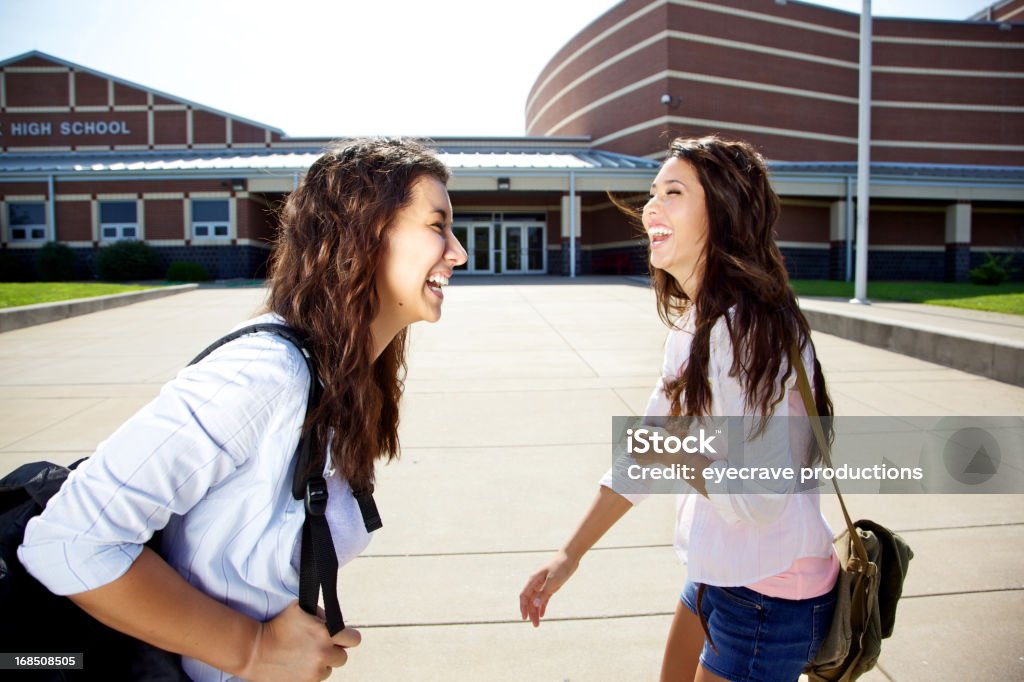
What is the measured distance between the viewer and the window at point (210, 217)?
26719 mm

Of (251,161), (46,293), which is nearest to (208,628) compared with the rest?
(46,293)

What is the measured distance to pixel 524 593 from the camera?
1.84 m

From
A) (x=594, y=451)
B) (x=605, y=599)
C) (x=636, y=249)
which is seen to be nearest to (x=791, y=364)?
(x=605, y=599)

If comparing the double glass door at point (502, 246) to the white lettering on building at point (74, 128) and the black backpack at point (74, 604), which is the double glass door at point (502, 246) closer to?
the white lettering on building at point (74, 128)

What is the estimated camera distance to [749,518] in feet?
4.93

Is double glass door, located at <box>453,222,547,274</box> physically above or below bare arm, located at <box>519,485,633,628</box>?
above

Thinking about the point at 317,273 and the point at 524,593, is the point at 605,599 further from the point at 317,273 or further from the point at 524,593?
the point at 317,273

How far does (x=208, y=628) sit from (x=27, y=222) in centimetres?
3282

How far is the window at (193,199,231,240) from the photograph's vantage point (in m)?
26.7

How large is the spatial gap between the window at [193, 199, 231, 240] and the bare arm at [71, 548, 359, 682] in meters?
28.2

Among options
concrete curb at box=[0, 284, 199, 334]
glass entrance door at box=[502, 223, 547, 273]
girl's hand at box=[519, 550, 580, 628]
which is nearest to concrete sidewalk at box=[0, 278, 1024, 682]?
girl's hand at box=[519, 550, 580, 628]

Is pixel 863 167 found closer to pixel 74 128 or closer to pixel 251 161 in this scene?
pixel 251 161

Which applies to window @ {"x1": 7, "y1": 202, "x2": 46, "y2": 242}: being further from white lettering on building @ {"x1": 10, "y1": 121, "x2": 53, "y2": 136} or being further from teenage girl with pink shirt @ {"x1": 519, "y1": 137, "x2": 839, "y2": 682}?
teenage girl with pink shirt @ {"x1": 519, "y1": 137, "x2": 839, "y2": 682}

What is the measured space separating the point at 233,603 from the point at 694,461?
39.5 inches
